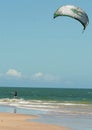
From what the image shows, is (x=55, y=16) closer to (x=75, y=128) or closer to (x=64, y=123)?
(x=75, y=128)

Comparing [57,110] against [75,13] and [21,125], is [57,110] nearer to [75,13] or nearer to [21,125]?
[21,125]

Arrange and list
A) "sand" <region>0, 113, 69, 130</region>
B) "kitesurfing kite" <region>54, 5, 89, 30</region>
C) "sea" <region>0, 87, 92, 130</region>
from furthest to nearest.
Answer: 1. "sea" <region>0, 87, 92, 130</region>
2. "sand" <region>0, 113, 69, 130</region>
3. "kitesurfing kite" <region>54, 5, 89, 30</region>

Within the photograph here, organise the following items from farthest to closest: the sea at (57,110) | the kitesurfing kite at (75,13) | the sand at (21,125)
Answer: the sea at (57,110)
the sand at (21,125)
the kitesurfing kite at (75,13)

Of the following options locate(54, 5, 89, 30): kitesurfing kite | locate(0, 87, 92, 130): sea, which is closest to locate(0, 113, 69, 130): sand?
locate(0, 87, 92, 130): sea

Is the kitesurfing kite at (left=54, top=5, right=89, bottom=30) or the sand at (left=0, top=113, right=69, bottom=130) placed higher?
the kitesurfing kite at (left=54, top=5, right=89, bottom=30)

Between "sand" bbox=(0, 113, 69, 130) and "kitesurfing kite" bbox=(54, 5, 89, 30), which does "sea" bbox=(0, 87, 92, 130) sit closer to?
"sand" bbox=(0, 113, 69, 130)

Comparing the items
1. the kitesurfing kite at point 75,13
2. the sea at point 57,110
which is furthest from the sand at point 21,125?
the kitesurfing kite at point 75,13

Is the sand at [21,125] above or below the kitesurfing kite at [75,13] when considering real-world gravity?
below

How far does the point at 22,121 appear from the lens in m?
22.9

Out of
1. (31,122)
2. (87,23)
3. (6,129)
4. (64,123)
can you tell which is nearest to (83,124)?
(64,123)

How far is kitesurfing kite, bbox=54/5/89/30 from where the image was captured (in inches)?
472

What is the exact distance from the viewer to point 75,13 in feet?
39.7

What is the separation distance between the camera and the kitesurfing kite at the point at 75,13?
12.0 meters

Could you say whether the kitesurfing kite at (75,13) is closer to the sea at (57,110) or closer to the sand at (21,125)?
the sand at (21,125)
